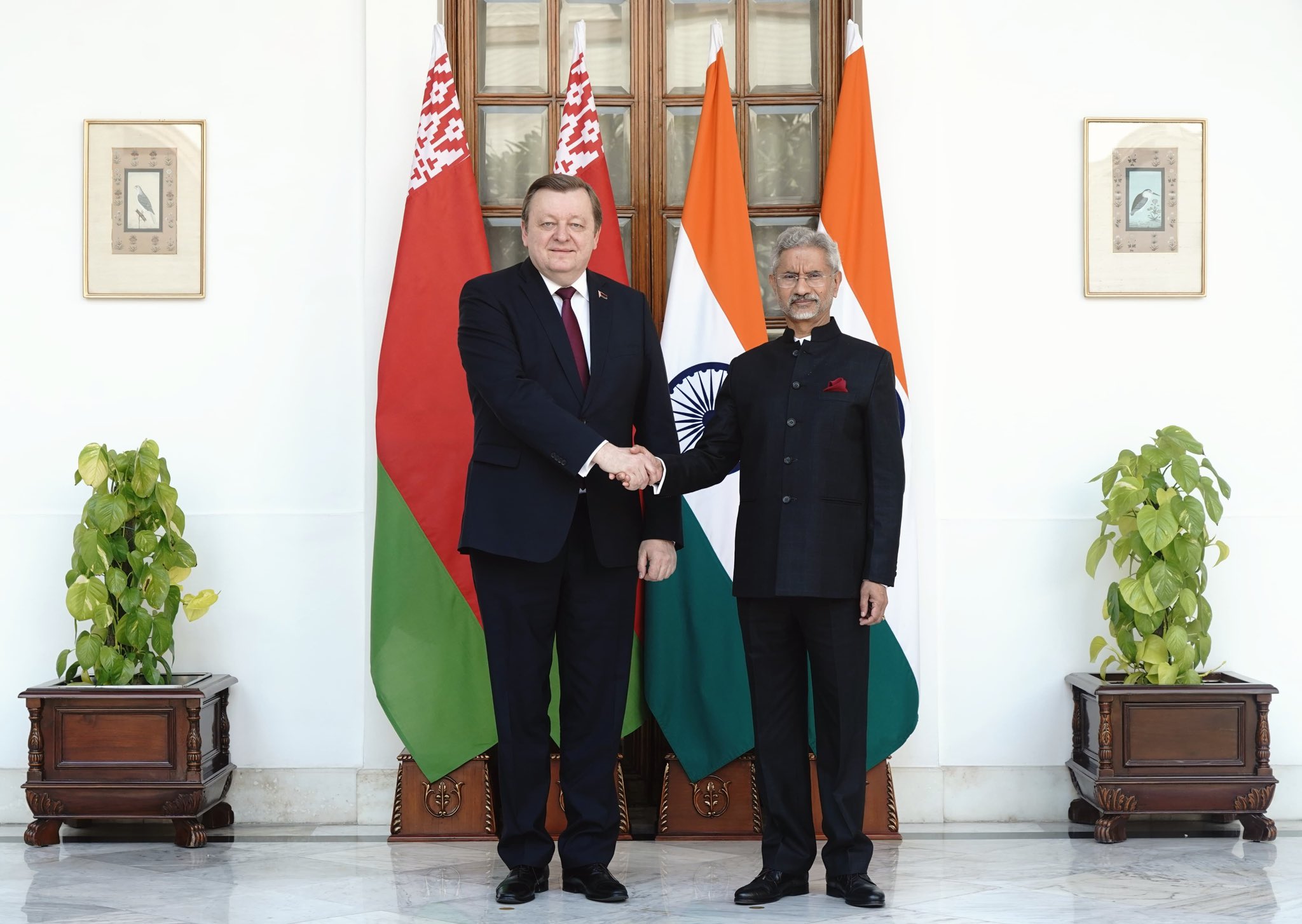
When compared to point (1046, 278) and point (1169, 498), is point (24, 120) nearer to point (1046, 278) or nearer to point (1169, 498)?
point (1046, 278)

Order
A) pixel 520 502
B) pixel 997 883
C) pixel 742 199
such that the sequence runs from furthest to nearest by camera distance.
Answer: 1. pixel 742 199
2. pixel 997 883
3. pixel 520 502

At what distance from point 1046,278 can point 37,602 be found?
3.37 m

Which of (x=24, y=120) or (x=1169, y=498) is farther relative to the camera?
(x=24, y=120)

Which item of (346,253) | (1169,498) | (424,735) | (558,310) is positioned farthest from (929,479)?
(346,253)

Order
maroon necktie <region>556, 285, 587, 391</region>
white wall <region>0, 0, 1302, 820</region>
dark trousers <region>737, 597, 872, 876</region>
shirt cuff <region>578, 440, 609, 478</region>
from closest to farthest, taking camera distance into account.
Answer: shirt cuff <region>578, 440, 609, 478</region> → dark trousers <region>737, 597, 872, 876</region> → maroon necktie <region>556, 285, 587, 391</region> → white wall <region>0, 0, 1302, 820</region>

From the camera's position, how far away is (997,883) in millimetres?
2992

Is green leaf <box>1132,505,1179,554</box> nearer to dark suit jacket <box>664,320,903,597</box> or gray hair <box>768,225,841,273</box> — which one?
dark suit jacket <box>664,320,903,597</box>

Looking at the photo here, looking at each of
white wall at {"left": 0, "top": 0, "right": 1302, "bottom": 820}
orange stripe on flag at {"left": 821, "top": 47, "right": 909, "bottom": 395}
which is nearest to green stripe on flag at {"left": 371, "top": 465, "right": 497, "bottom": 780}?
white wall at {"left": 0, "top": 0, "right": 1302, "bottom": 820}

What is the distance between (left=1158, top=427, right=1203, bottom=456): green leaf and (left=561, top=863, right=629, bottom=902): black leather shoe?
2.03 metres

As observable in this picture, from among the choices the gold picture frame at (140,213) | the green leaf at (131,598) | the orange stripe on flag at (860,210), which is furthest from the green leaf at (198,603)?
the orange stripe on flag at (860,210)

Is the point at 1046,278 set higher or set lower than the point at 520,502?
higher

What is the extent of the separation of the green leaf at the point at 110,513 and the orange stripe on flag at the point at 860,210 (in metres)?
2.21

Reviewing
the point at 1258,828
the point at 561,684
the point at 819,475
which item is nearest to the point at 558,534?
the point at 561,684

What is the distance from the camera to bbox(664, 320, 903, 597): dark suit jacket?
2756mm
